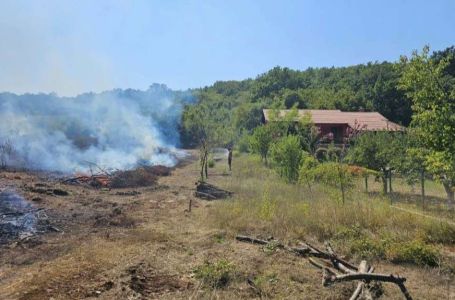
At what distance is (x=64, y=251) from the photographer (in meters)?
8.30

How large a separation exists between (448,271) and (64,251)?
24.9ft

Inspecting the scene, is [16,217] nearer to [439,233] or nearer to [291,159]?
[291,159]

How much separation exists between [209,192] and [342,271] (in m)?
9.27

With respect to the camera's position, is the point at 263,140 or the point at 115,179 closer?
the point at 115,179

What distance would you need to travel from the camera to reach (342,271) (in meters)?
6.91

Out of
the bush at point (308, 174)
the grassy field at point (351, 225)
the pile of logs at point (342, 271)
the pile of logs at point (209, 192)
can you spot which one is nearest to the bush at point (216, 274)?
the pile of logs at point (342, 271)

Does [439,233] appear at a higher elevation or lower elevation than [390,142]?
lower

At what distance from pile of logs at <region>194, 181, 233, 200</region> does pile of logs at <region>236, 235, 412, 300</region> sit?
6.01 meters

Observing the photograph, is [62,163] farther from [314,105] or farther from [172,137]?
[314,105]

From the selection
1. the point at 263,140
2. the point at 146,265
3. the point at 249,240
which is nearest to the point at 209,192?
the point at 249,240

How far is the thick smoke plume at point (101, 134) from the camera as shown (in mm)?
23734

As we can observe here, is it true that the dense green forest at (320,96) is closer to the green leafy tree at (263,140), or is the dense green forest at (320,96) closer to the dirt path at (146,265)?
the green leafy tree at (263,140)

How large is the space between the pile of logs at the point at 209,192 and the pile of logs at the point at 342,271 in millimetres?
6012

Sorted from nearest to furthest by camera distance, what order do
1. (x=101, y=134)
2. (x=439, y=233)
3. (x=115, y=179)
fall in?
(x=439, y=233) < (x=115, y=179) < (x=101, y=134)
